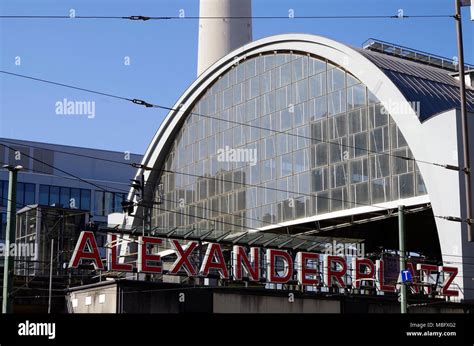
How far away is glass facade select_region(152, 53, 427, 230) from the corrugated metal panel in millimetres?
1822

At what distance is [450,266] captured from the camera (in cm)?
5066

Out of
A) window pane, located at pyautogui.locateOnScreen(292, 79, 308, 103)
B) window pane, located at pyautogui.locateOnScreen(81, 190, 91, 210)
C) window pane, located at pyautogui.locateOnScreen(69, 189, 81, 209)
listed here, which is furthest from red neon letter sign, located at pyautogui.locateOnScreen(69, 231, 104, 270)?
window pane, located at pyautogui.locateOnScreen(81, 190, 91, 210)

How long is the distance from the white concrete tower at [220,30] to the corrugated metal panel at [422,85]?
24101mm

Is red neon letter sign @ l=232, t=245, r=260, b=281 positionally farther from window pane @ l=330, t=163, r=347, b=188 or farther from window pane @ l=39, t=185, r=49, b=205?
window pane @ l=39, t=185, r=49, b=205

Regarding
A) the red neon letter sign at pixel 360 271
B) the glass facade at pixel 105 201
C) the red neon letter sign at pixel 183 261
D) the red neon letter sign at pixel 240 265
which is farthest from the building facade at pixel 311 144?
the glass facade at pixel 105 201

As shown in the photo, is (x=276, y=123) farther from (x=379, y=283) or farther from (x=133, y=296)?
(x=133, y=296)

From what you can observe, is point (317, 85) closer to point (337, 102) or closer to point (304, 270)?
point (337, 102)

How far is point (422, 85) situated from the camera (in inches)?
2222

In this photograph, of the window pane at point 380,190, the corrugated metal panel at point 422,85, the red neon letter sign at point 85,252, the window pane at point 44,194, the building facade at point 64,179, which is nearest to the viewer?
the red neon letter sign at point 85,252

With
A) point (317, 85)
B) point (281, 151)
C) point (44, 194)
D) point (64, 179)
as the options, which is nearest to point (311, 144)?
point (281, 151)

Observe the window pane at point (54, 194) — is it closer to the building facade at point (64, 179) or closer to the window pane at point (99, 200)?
the building facade at point (64, 179)

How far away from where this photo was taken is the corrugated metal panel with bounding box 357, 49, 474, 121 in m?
54.2

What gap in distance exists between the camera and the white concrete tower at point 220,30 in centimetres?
8138

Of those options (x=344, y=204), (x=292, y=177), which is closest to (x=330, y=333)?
(x=344, y=204)
